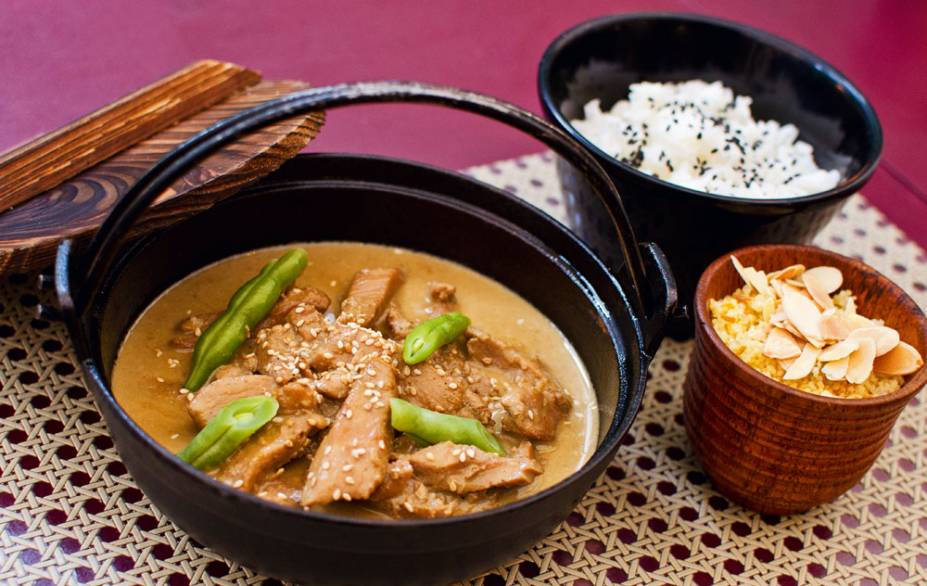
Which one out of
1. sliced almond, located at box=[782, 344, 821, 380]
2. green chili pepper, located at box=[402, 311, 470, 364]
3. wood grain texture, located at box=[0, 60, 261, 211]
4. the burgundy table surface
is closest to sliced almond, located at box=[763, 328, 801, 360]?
sliced almond, located at box=[782, 344, 821, 380]

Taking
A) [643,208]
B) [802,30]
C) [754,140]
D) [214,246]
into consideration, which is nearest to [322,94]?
[214,246]

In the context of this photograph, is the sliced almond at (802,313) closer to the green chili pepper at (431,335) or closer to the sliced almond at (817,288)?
the sliced almond at (817,288)

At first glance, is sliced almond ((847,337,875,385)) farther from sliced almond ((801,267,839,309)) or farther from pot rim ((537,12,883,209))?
pot rim ((537,12,883,209))

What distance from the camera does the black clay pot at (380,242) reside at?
1.67 metres

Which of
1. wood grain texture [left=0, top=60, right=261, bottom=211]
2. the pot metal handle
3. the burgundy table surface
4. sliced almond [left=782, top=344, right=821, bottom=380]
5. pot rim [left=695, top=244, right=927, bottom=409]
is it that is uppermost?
the pot metal handle

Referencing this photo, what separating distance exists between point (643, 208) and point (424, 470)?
1097 mm

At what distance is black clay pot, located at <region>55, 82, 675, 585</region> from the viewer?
1.67m

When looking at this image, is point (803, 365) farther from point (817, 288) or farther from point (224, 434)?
point (224, 434)

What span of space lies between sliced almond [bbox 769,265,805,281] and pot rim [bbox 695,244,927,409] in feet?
0.20

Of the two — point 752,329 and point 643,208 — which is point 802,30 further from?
point 752,329

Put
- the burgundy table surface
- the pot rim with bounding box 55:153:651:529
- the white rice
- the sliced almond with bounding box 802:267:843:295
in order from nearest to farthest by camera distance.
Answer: the pot rim with bounding box 55:153:651:529 < the sliced almond with bounding box 802:267:843:295 < the white rice < the burgundy table surface

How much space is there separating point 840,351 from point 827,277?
31 centimetres

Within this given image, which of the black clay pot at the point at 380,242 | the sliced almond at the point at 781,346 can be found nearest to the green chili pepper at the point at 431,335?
the black clay pot at the point at 380,242

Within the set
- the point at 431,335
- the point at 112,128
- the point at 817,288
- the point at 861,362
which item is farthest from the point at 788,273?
the point at 112,128
